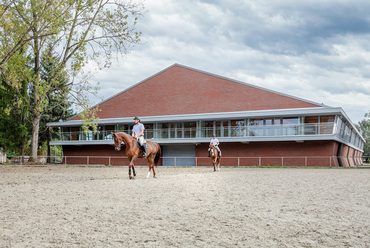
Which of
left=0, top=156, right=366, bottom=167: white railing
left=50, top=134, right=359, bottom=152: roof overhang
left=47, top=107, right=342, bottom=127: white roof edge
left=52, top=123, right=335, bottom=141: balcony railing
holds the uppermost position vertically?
left=47, top=107, right=342, bottom=127: white roof edge

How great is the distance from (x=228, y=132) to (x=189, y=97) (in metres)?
7.95

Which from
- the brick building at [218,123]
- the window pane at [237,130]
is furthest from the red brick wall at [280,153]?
the window pane at [237,130]

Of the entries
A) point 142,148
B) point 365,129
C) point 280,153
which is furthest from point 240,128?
point 365,129

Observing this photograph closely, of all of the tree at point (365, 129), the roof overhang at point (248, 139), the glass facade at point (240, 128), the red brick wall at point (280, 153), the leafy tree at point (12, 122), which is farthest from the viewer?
the tree at point (365, 129)

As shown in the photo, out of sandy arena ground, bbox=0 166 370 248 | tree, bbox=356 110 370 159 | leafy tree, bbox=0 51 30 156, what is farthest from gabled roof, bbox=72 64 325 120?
tree, bbox=356 110 370 159

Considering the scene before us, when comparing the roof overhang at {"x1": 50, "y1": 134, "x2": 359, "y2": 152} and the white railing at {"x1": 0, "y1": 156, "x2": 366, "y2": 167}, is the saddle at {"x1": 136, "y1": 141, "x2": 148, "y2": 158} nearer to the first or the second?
the white railing at {"x1": 0, "y1": 156, "x2": 366, "y2": 167}

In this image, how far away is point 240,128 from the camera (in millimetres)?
37438

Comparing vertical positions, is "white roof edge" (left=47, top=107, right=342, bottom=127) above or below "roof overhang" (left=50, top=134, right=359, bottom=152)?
above

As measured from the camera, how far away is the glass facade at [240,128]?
34.6 meters

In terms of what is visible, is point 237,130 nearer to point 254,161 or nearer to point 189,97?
point 254,161

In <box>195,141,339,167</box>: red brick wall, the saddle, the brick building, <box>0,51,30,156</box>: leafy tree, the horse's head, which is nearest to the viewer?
the horse's head

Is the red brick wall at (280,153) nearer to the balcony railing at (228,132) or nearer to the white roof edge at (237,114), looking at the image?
the balcony railing at (228,132)

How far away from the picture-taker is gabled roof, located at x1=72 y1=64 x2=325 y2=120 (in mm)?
40094

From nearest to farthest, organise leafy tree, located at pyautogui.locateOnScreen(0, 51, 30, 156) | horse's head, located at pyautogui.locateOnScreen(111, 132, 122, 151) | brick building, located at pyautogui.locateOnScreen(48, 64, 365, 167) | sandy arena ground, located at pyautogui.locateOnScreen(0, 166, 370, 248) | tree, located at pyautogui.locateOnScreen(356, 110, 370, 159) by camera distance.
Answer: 1. sandy arena ground, located at pyautogui.locateOnScreen(0, 166, 370, 248)
2. horse's head, located at pyautogui.locateOnScreen(111, 132, 122, 151)
3. brick building, located at pyautogui.locateOnScreen(48, 64, 365, 167)
4. leafy tree, located at pyautogui.locateOnScreen(0, 51, 30, 156)
5. tree, located at pyautogui.locateOnScreen(356, 110, 370, 159)
